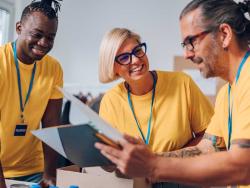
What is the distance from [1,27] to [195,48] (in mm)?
2979

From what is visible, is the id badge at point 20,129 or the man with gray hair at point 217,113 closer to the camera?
the man with gray hair at point 217,113

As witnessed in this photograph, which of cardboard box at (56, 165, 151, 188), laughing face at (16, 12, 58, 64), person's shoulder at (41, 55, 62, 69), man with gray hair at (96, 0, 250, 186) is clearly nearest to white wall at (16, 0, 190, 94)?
person's shoulder at (41, 55, 62, 69)

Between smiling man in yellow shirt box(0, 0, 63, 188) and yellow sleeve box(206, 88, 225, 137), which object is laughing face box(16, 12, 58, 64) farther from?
yellow sleeve box(206, 88, 225, 137)

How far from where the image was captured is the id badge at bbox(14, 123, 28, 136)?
75.2 inches

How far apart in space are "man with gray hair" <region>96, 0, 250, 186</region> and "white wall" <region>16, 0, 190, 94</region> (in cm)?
208

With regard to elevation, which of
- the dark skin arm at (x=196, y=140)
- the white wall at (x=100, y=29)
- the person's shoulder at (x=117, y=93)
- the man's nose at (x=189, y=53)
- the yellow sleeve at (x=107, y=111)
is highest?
the white wall at (x=100, y=29)

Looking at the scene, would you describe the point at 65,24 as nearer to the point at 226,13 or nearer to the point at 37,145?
the point at 37,145

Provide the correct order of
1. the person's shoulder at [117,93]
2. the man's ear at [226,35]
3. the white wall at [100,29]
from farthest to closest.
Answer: the white wall at [100,29]
the person's shoulder at [117,93]
the man's ear at [226,35]

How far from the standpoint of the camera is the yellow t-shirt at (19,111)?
1895mm

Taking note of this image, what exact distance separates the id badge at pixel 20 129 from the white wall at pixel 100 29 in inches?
72.2

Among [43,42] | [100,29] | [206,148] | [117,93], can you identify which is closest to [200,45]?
[206,148]

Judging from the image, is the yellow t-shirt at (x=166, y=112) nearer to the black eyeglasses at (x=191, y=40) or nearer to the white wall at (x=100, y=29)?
the black eyeglasses at (x=191, y=40)

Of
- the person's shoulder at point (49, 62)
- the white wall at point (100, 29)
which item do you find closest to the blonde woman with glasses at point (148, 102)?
the person's shoulder at point (49, 62)

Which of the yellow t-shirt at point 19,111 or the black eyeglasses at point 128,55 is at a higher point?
the black eyeglasses at point 128,55
